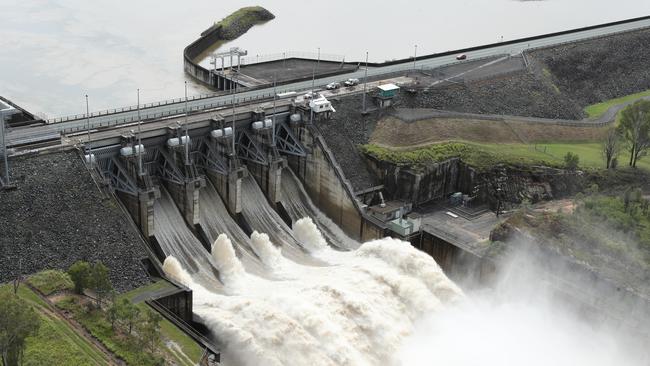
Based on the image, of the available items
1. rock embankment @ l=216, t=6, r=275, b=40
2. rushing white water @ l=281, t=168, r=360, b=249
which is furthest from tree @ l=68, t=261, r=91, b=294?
rock embankment @ l=216, t=6, r=275, b=40

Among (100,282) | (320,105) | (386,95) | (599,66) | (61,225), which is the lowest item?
(100,282)

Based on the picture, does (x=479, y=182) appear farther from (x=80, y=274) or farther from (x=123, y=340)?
(x=123, y=340)

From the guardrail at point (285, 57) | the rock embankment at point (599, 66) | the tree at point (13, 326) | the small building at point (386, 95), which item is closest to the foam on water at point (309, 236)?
the small building at point (386, 95)

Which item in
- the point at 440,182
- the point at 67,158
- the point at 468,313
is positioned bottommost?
the point at 468,313

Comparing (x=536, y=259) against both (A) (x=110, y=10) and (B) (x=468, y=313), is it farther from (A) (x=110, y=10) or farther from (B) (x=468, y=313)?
(A) (x=110, y=10)

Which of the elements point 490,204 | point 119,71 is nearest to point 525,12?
point 119,71

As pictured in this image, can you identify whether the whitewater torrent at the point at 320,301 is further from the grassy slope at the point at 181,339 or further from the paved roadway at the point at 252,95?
the paved roadway at the point at 252,95

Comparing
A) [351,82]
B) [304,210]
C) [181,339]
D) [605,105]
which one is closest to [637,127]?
[605,105]
